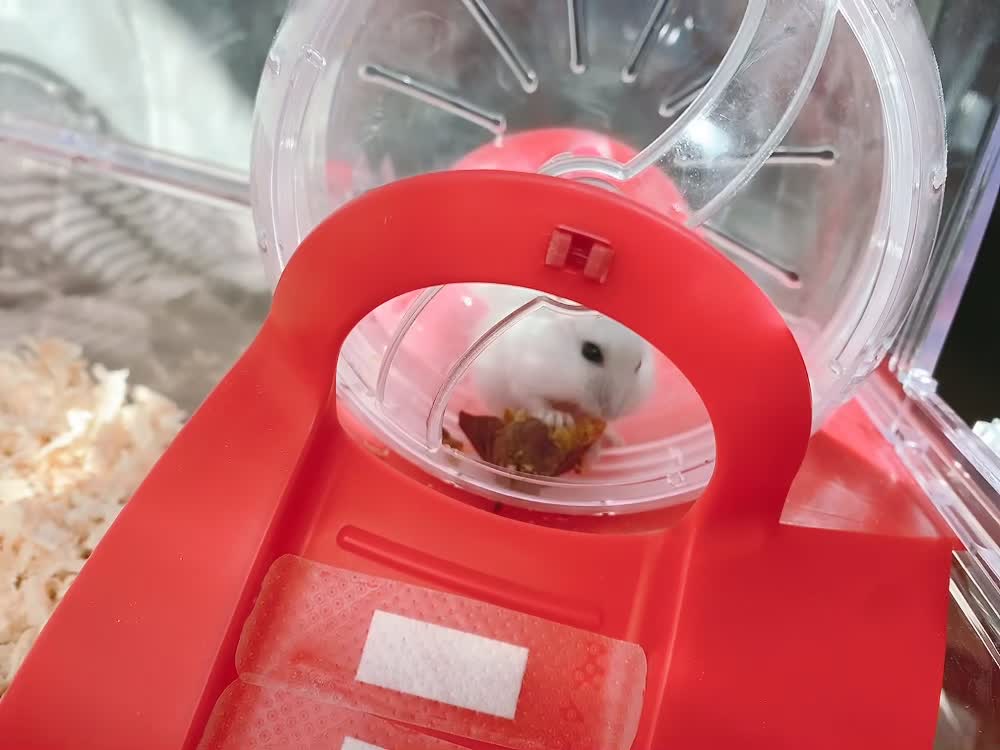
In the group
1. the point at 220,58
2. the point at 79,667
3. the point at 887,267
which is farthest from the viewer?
the point at 220,58

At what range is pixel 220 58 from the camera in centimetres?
113

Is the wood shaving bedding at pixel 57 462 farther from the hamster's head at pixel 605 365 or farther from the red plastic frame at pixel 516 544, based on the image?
the hamster's head at pixel 605 365

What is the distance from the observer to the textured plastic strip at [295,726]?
0.63m

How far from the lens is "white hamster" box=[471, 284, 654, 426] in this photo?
2.76ft

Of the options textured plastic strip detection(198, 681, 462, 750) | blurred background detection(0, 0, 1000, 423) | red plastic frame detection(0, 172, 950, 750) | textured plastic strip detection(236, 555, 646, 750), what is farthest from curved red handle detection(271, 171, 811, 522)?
blurred background detection(0, 0, 1000, 423)

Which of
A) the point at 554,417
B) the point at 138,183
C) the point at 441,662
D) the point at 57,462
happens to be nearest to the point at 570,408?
the point at 554,417

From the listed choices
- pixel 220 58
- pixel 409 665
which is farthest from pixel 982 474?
pixel 220 58

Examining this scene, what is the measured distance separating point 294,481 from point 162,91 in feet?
2.32

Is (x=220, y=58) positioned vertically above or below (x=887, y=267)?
below

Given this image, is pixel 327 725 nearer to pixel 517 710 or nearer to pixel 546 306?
pixel 517 710

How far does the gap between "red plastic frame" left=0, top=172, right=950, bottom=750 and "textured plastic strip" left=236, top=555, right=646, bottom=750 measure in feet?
0.05

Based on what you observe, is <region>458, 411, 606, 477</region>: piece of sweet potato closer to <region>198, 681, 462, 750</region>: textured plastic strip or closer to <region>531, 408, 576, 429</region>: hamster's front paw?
<region>531, 408, 576, 429</region>: hamster's front paw

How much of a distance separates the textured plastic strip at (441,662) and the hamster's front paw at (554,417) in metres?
0.23

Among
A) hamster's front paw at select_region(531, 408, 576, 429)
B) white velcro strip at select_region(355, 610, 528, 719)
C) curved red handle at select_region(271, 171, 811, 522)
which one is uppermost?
curved red handle at select_region(271, 171, 811, 522)
